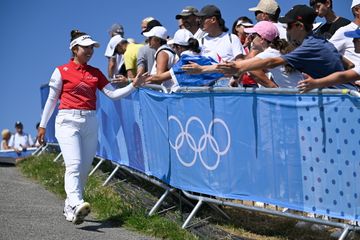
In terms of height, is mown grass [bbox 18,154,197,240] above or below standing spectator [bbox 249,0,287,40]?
below

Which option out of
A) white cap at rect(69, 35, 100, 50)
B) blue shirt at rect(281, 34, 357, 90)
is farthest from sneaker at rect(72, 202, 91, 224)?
blue shirt at rect(281, 34, 357, 90)

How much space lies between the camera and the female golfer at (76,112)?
31.3 feet

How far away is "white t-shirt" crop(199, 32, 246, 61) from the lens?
10.0 meters

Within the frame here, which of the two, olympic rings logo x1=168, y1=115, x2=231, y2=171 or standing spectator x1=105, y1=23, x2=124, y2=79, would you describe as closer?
olympic rings logo x1=168, y1=115, x2=231, y2=171

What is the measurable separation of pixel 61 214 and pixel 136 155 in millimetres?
1409

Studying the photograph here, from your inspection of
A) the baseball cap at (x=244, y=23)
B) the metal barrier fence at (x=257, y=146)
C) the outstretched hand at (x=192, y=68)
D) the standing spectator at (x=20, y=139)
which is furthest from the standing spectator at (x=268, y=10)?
the standing spectator at (x=20, y=139)

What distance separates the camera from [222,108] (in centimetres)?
814

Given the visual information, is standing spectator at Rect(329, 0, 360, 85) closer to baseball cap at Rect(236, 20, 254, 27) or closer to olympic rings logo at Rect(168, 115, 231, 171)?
olympic rings logo at Rect(168, 115, 231, 171)

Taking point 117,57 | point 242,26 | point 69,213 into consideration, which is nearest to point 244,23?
point 242,26

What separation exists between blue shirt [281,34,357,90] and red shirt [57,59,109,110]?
3261 mm

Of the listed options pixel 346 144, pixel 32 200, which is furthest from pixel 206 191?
pixel 32 200

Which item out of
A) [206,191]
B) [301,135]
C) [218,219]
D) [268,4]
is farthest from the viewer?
[268,4]

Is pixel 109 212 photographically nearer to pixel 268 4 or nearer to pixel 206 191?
pixel 206 191

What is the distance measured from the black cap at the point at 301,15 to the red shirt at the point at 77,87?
3.12m
